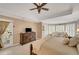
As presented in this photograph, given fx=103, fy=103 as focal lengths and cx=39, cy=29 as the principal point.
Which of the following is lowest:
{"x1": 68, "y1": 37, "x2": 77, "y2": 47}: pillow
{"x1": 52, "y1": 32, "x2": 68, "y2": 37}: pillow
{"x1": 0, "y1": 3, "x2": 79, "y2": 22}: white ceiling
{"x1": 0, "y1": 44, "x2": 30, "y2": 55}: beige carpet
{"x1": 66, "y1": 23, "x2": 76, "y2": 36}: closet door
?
{"x1": 0, "y1": 44, "x2": 30, "y2": 55}: beige carpet

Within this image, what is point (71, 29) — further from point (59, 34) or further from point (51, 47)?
point (51, 47)

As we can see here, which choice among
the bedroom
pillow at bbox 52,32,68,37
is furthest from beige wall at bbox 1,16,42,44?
pillow at bbox 52,32,68,37

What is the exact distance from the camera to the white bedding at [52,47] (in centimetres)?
199

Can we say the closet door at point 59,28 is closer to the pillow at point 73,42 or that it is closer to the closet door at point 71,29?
the closet door at point 71,29

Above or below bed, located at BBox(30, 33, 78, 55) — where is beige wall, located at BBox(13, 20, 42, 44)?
above

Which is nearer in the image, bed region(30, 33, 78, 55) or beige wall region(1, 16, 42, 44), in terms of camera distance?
bed region(30, 33, 78, 55)

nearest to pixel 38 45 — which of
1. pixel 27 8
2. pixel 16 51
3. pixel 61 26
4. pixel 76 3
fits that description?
pixel 16 51

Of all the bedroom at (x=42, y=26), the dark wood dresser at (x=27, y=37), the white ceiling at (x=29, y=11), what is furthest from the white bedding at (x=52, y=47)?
the white ceiling at (x=29, y=11)

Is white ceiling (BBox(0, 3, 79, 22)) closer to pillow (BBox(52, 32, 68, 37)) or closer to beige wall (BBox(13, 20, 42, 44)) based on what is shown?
beige wall (BBox(13, 20, 42, 44))

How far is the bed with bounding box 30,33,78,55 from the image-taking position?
1.99 m

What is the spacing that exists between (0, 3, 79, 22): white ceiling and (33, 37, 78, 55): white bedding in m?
0.51

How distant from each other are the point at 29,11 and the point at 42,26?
0.44 m

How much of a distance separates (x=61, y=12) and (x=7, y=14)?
1073 millimetres

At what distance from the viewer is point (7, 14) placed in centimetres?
199
